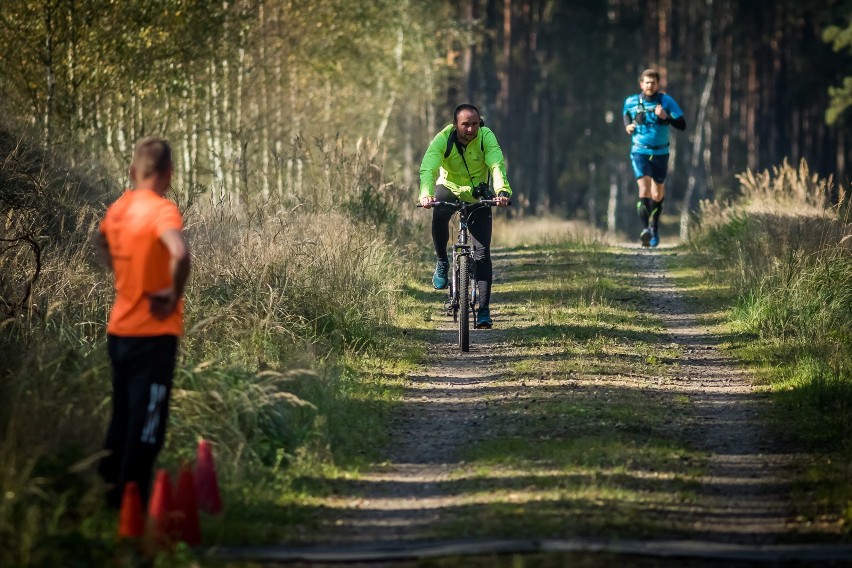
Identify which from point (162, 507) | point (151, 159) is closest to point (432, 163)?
point (151, 159)

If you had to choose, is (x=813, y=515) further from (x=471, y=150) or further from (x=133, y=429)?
(x=471, y=150)

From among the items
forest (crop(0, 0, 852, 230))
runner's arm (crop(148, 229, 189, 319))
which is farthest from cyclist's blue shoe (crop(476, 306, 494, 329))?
runner's arm (crop(148, 229, 189, 319))

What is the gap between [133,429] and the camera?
6.89 meters

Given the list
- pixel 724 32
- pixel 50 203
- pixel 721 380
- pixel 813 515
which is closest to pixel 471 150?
pixel 721 380

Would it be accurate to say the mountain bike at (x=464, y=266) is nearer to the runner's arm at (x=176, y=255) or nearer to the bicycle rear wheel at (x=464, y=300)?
the bicycle rear wheel at (x=464, y=300)

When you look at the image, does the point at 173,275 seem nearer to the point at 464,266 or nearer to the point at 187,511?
the point at 187,511

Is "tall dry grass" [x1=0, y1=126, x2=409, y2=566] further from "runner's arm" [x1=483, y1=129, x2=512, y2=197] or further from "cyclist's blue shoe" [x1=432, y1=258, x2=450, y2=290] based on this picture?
"runner's arm" [x1=483, y1=129, x2=512, y2=197]

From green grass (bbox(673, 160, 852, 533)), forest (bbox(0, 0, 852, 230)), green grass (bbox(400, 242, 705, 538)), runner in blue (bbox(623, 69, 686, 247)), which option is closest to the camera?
green grass (bbox(400, 242, 705, 538))

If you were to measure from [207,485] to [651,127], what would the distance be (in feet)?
40.2

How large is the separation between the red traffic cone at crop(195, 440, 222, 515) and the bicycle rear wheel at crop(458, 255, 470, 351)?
5.15 meters

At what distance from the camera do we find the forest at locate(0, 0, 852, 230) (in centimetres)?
1953

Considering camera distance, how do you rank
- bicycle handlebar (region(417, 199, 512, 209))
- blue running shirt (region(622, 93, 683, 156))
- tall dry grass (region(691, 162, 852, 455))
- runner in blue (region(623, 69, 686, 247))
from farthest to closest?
blue running shirt (region(622, 93, 683, 156)), runner in blue (region(623, 69, 686, 247)), bicycle handlebar (region(417, 199, 512, 209)), tall dry grass (region(691, 162, 852, 455))

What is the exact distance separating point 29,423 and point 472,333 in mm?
6621

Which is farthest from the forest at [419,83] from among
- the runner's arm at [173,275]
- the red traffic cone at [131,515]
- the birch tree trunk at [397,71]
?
the red traffic cone at [131,515]
